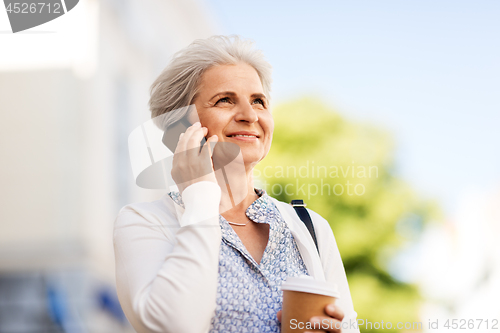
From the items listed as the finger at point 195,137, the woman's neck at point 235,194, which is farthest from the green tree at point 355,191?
the finger at point 195,137

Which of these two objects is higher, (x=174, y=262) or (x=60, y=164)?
(x=174, y=262)

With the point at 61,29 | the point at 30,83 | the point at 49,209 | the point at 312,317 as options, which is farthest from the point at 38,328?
the point at 312,317

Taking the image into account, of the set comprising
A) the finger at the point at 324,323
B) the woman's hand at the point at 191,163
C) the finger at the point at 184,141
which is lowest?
the finger at the point at 324,323

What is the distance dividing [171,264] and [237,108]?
894mm

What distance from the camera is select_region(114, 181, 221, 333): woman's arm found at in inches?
62.1

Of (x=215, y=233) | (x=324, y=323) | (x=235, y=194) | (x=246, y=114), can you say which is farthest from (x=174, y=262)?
(x=246, y=114)

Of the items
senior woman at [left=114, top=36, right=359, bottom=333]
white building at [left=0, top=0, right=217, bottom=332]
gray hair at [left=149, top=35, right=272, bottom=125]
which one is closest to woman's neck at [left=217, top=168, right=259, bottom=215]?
senior woman at [left=114, top=36, right=359, bottom=333]

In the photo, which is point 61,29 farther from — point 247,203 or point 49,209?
point 247,203

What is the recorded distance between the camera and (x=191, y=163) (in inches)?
75.6

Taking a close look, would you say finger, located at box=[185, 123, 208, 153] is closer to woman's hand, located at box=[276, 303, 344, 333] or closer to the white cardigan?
the white cardigan

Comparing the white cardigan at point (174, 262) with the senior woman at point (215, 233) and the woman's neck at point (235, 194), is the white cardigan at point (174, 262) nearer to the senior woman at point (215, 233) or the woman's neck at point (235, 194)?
the senior woman at point (215, 233)

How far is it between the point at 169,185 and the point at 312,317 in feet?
3.36

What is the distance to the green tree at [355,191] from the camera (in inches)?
449

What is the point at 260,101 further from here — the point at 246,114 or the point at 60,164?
the point at 60,164
